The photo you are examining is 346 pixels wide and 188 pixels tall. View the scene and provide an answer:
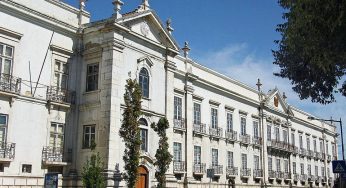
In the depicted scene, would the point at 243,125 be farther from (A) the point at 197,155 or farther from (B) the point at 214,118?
(A) the point at 197,155

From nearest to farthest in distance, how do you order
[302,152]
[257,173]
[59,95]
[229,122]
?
[59,95]
[229,122]
[257,173]
[302,152]

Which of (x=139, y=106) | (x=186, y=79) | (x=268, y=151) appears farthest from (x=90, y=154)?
(x=268, y=151)

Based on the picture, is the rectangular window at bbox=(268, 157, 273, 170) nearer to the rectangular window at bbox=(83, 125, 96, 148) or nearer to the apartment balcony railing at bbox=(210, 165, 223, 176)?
the apartment balcony railing at bbox=(210, 165, 223, 176)

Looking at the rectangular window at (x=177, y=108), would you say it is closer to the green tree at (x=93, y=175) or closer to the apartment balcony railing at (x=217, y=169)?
the apartment balcony railing at (x=217, y=169)

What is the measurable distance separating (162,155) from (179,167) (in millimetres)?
5370

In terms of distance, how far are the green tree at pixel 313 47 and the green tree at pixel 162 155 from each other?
36.1 ft

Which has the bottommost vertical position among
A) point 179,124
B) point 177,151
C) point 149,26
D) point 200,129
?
point 177,151

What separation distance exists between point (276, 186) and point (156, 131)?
21679 mm

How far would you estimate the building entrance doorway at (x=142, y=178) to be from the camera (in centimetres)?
2547

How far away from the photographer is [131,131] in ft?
77.2

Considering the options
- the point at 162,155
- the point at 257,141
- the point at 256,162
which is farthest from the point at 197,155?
the point at 257,141

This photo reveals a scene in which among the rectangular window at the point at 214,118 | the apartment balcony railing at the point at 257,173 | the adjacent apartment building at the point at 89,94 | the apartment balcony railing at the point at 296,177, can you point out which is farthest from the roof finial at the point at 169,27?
the apartment balcony railing at the point at 296,177

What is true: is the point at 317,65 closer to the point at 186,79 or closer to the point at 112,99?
the point at 112,99

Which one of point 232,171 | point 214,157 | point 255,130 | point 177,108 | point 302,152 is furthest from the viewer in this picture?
point 302,152
